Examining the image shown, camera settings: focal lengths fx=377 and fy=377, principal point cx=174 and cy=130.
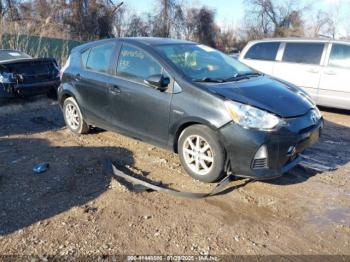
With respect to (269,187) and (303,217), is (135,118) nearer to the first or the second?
(269,187)

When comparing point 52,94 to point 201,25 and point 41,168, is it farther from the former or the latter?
point 201,25

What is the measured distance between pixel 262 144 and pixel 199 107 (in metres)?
0.84

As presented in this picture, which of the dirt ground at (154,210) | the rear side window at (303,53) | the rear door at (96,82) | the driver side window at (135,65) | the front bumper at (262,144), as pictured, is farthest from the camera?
the rear side window at (303,53)

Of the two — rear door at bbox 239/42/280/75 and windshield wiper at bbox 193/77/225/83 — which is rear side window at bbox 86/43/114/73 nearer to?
windshield wiper at bbox 193/77/225/83

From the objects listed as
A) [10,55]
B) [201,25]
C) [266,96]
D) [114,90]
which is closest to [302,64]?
[266,96]

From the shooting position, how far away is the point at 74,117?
6.42 metres

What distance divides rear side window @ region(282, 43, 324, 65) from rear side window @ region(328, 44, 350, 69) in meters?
0.27

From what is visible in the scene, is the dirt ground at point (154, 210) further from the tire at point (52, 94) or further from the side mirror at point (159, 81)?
the tire at point (52, 94)

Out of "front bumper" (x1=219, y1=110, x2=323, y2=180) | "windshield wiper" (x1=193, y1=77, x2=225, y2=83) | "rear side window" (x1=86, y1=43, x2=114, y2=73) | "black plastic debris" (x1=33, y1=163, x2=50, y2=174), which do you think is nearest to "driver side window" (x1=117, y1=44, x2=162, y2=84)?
"rear side window" (x1=86, y1=43, x2=114, y2=73)

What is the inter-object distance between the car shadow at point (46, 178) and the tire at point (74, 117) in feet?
1.84

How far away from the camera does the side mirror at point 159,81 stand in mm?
4586

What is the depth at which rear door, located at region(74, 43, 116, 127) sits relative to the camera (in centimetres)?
552

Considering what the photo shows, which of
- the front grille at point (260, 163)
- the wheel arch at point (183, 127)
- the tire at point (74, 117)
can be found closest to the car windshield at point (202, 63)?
the wheel arch at point (183, 127)

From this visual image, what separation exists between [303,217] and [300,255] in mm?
685
